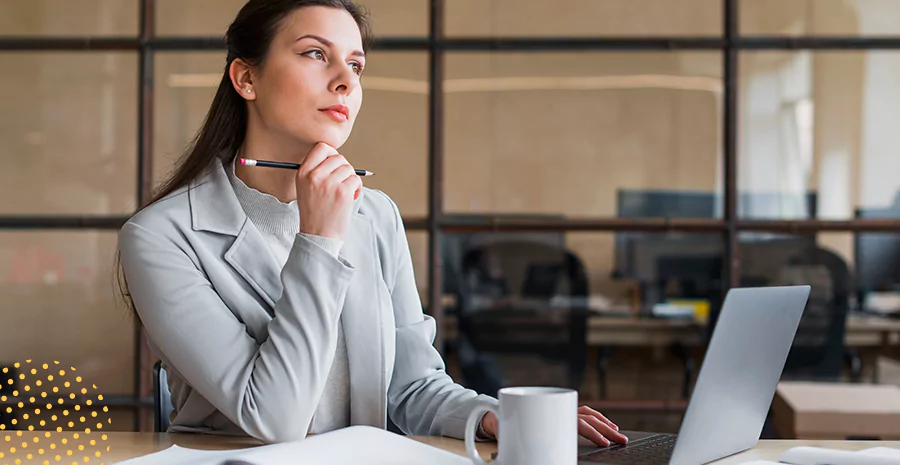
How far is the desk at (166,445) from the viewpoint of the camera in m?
1.06

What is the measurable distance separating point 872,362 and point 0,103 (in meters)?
2.71

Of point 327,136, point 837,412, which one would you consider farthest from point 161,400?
point 837,412

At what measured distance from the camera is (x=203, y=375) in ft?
3.94

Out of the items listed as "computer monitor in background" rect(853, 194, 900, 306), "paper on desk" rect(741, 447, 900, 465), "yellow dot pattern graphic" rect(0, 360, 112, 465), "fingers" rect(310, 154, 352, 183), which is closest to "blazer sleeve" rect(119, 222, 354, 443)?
"fingers" rect(310, 154, 352, 183)

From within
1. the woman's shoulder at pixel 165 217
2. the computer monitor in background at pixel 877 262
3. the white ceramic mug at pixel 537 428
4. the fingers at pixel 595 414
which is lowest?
the fingers at pixel 595 414

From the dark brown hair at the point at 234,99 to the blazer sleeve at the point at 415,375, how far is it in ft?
Answer: 1.09

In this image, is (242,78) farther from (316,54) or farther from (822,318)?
(822,318)

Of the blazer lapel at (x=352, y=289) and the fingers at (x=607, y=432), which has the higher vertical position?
the blazer lapel at (x=352, y=289)

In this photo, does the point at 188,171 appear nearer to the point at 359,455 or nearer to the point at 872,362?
the point at 359,455

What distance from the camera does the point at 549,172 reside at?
261 cm

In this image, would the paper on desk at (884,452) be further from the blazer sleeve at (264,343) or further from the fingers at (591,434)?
the blazer sleeve at (264,343)

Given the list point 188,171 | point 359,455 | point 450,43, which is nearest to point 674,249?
point 450,43

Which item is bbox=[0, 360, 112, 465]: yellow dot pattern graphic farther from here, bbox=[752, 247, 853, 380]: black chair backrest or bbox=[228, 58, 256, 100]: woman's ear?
bbox=[752, 247, 853, 380]: black chair backrest

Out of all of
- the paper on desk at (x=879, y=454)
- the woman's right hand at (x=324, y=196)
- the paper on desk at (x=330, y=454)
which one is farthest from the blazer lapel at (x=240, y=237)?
the paper on desk at (x=879, y=454)
